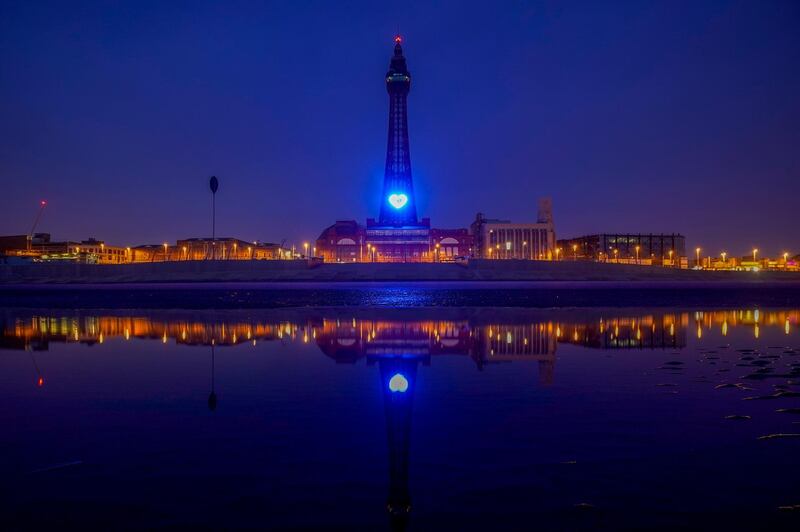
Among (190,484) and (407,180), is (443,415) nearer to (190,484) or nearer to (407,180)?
(190,484)

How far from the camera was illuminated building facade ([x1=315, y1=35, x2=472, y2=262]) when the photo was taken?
129 meters

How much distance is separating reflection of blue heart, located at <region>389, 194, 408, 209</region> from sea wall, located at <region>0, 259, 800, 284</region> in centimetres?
6866

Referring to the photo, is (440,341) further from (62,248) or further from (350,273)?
(62,248)

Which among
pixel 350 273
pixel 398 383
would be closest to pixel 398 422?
pixel 398 383

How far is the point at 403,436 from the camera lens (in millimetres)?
5828

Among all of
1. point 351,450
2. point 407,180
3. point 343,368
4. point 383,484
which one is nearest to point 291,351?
point 343,368

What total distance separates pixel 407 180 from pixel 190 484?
419 feet

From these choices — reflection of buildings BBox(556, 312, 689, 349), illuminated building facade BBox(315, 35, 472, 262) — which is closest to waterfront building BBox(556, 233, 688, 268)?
illuminated building facade BBox(315, 35, 472, 262)

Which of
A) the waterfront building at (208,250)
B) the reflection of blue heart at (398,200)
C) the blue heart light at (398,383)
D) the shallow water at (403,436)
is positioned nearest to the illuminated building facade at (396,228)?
the reflection of blue heart at (398,200)

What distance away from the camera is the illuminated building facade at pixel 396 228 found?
423ft

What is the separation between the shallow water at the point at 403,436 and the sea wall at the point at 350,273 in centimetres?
4479

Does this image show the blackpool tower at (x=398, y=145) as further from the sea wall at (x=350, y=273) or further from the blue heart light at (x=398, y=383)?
the blue heart light at (x=398, y=383)

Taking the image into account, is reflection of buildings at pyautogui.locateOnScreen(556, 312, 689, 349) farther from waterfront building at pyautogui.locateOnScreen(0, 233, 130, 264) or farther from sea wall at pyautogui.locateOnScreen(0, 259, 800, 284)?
waterfront building at pyautogui.locateOnScreen(0, 233, 130, 264)

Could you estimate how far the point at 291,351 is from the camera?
39.2 feet
